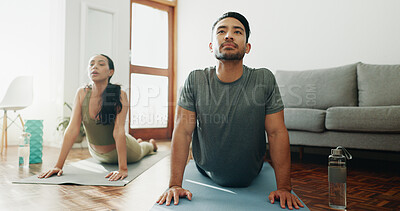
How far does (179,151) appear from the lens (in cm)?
139

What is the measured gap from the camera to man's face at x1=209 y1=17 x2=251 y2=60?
4.52 feet

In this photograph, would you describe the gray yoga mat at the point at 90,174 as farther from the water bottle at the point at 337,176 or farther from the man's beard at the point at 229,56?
the water bottle at the point at 337,176

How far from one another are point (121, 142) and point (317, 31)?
2.88 metres

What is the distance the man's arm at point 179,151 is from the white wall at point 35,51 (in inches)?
120

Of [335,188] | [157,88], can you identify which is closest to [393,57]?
[335,188]

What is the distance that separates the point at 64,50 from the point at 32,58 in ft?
2.78

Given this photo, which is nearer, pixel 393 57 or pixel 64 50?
pixel 393 57

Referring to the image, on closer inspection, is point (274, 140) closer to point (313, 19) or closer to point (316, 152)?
point (316, 152)

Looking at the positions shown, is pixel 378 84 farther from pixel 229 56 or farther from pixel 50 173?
pixel 50 173

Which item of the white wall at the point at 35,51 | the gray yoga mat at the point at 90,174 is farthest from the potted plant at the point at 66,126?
the gray yoga mat at the point at 90,174

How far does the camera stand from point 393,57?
304 centimetres

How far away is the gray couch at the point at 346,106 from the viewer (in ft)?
7.33

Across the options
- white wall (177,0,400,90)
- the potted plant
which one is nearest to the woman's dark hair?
the potted plant

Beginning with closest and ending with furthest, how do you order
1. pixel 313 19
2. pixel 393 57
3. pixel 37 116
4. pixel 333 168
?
pixel 333 168
pixel 393 57
pixel 313 19
pixel 37 116
